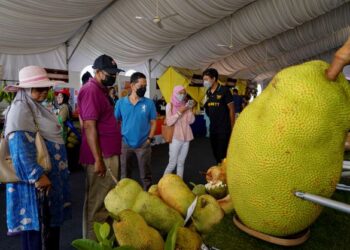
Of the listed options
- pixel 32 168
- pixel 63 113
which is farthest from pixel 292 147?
pixel 63 113

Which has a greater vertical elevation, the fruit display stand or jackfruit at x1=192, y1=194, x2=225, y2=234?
the fruit display stand

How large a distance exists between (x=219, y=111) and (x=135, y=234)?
2700 millimetres

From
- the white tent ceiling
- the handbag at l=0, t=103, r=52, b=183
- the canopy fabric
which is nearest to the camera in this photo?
the handbag at l=0, t=103, r=52, b=183

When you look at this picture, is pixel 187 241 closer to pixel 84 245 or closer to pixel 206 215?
pixel 206 215

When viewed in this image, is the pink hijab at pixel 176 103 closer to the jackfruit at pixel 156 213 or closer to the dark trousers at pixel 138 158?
the dark trousers at pixel 138 158

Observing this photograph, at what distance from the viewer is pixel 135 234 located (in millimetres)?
654

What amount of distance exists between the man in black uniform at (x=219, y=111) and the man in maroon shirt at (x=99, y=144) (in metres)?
1.36

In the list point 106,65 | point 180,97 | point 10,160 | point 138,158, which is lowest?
point 138,158

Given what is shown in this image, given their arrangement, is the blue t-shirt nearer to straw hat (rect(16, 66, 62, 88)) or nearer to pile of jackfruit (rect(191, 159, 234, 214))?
straw hat (rect(16, 66, 62, 88))

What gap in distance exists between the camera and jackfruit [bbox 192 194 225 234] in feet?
2.58

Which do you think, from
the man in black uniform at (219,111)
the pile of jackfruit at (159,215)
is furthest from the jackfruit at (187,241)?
the man in black uniform at (219,111)

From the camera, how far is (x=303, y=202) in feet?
1.61

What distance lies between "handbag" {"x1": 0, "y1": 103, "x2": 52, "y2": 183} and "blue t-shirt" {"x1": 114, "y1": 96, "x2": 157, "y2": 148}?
1.30 meters

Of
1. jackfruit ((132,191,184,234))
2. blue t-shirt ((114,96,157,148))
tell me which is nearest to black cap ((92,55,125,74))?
blue t-shirt ((114,96,157,148))
